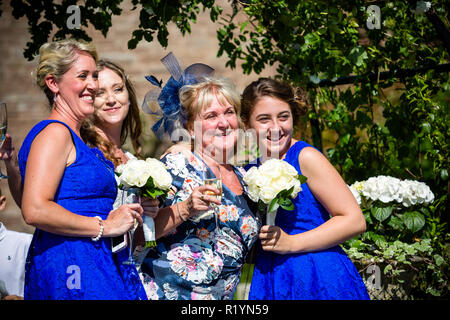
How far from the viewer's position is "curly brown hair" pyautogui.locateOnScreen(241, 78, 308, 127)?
2.87m

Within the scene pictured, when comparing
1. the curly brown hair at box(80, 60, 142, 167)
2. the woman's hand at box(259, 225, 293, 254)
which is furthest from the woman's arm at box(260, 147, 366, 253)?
the curly brown hair at box(80, 60, 142, 167)

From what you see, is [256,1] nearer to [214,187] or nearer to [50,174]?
[214,187]

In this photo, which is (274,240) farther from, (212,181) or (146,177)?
(146,177)

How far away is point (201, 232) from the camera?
2613mm

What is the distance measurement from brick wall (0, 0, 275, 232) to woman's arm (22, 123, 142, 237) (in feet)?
15.5

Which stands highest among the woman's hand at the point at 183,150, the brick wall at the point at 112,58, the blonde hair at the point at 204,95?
the brick wall at the point at 112,58

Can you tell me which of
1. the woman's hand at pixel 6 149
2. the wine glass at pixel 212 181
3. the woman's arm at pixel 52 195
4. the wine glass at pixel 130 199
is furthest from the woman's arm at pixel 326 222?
the woman's hand at pixel 6 149

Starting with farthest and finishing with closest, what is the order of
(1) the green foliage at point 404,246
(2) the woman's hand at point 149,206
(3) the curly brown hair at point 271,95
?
(1) the green foliage at point 404,246
(3) the curly brown hair at point 271,95
(2) the woman's hand at point 149,206

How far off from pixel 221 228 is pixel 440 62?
259 cm

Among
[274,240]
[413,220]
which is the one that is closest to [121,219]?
[274,240]

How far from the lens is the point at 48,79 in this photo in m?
2.36

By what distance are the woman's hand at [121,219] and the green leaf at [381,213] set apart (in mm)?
2151

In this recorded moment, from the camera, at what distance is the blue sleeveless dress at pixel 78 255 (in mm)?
2148

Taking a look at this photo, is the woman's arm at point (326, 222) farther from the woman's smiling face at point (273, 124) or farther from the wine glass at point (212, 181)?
the wine glass at point (212, 181)
